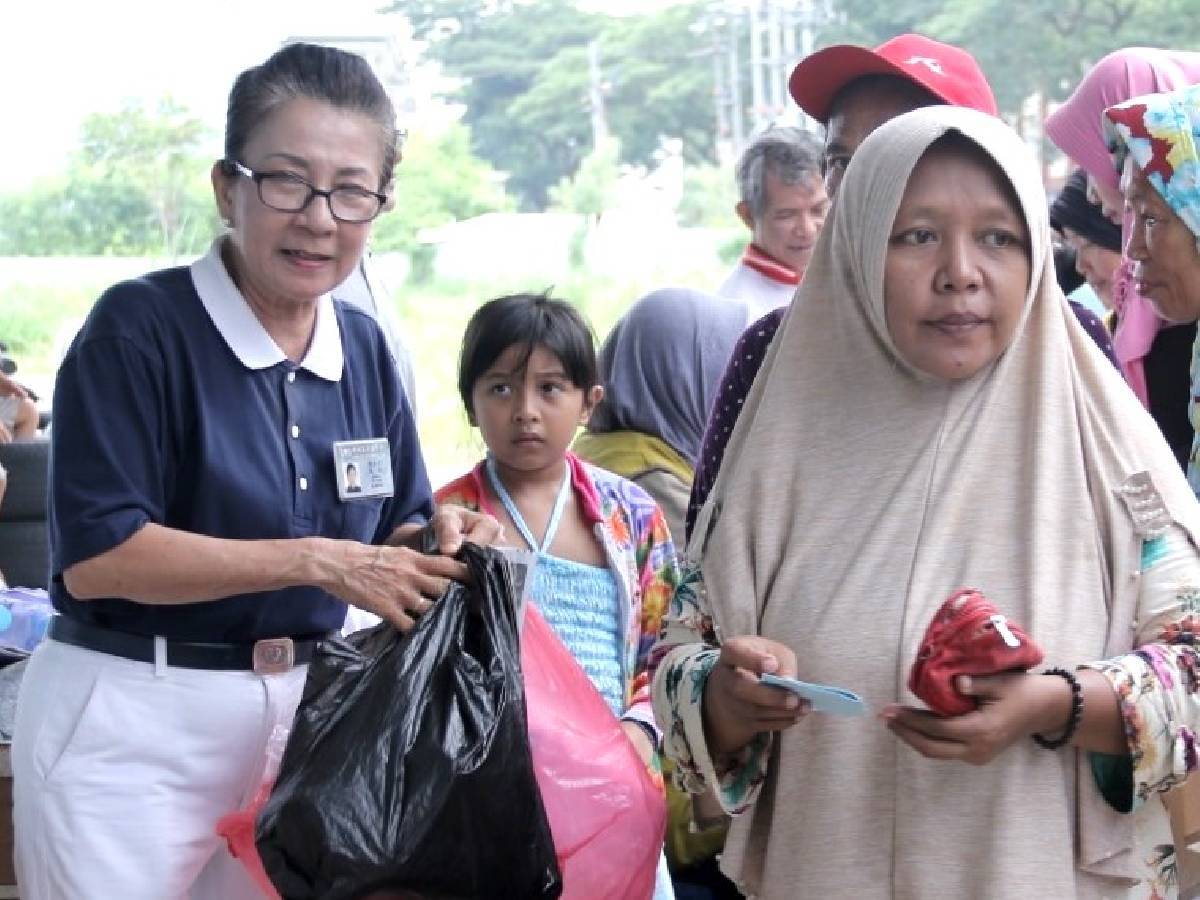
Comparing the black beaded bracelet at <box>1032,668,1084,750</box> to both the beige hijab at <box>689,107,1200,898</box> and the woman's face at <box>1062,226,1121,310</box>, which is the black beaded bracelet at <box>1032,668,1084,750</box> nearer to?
the beige hijab at <box>689,107,1200,898</box>

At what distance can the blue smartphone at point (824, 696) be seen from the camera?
1644 millimetres

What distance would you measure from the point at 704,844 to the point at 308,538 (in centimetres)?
131

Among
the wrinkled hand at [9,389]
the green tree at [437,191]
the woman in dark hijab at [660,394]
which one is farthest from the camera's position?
the green tree at [437,191]

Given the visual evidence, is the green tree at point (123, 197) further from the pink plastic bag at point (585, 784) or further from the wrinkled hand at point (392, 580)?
the wrinkled hand at point (392, 580)

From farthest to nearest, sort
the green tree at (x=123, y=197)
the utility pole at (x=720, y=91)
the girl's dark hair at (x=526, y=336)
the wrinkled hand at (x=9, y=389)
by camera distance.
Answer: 1. the utility pole at (x=720, y=91)
2. the green tree at (x=123, y=197)
3. the wrinkled hand at (x=9, y=389)
4. the girl's dark hair at (x=526, y=336)

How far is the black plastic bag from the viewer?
200 centimetres

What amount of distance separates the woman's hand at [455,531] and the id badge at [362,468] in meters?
0.08

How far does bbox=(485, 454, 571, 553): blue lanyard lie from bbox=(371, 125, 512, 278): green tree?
604 centimetres

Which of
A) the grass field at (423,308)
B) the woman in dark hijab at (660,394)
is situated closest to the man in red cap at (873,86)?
the woman in dark hijab at (660,394)

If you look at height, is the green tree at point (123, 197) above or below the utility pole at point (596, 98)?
below

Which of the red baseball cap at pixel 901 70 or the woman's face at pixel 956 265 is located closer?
the woman's face at pixel 956 265

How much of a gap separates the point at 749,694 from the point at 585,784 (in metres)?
0.64

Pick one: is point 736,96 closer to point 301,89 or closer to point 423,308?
point 423,308

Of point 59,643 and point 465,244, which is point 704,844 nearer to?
point 59,643
